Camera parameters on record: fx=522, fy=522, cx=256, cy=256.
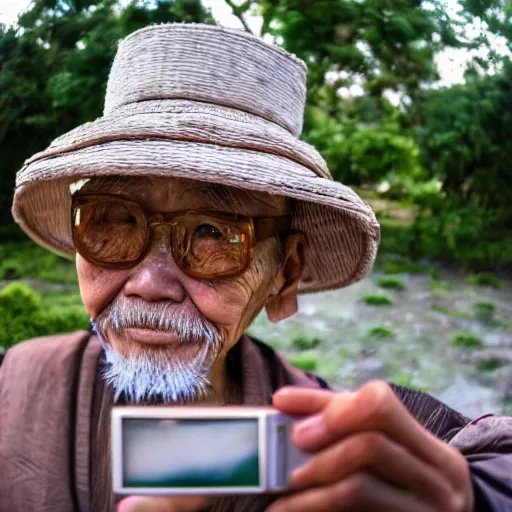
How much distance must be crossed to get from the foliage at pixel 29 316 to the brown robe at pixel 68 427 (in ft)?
1.44

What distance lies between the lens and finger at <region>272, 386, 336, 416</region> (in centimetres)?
60

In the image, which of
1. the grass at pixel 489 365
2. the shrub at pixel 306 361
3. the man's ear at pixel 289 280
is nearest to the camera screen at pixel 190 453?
the man's ear at pixel 289 280

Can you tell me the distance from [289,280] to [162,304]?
0.43 m

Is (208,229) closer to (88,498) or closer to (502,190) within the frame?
(88,498)

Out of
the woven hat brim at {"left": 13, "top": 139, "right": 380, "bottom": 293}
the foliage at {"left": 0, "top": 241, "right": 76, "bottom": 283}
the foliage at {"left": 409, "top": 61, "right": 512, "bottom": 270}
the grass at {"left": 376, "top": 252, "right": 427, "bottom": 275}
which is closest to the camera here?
the woven hat brim at {"left": 13, "top": 139, "right": 380, "bottom": 293}

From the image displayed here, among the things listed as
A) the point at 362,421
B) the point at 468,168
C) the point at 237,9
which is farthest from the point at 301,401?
the point at 468,168

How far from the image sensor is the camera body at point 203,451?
59 cm

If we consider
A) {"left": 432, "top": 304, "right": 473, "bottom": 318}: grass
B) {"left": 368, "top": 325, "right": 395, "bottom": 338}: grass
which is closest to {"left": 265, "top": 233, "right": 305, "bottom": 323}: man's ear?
{"left": 368, "top": 325, "right": 395, "bottom": 338}: grass

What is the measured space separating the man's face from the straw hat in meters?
0.10

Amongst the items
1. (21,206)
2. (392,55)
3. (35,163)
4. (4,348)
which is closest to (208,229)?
(35,163)

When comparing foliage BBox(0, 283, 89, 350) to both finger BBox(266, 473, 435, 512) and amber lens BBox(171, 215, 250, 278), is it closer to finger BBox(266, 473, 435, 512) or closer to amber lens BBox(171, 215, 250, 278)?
amber lens BBox(171, 215, 250, 278)

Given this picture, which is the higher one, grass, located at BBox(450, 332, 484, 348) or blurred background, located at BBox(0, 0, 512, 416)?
blurred background, located at BBox(0, 0, 512, 416)

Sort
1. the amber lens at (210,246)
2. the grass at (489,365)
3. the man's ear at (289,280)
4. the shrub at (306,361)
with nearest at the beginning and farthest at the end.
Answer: the amber lens at (210,246)
the man's ear at (289,280)
the grass at (489,365)
the shrub at (306,361)

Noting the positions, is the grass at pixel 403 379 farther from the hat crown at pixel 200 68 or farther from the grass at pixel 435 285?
the hat crown at pixel 200 68
